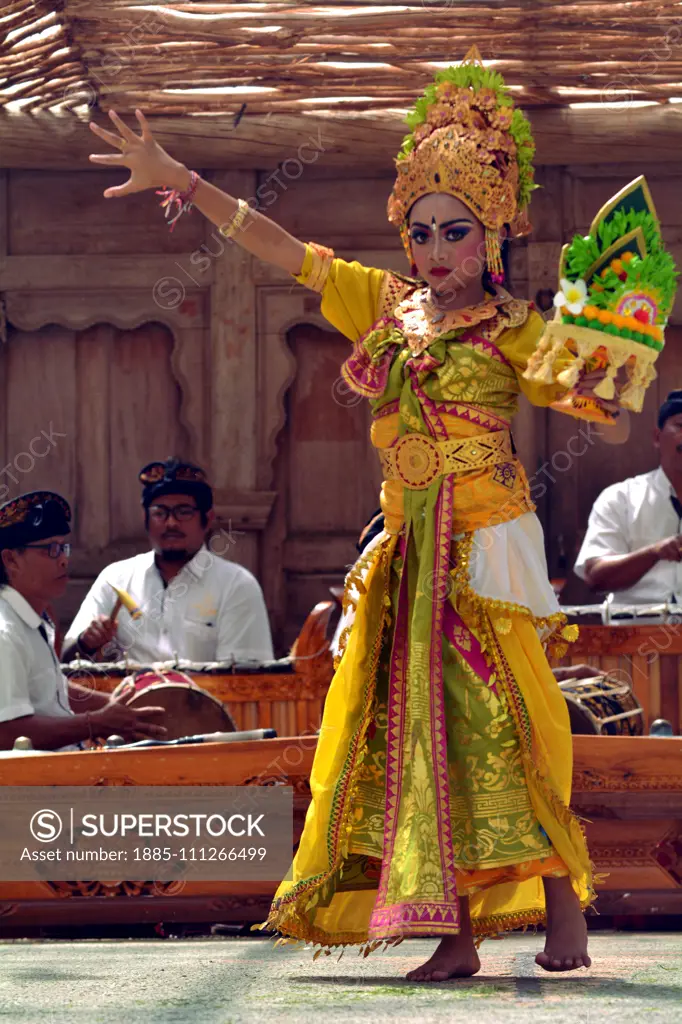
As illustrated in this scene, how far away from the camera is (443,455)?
4523 mm

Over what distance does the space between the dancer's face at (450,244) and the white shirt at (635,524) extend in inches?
137

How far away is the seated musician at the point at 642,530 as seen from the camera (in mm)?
7711

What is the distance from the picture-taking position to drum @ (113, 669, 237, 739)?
6.43m

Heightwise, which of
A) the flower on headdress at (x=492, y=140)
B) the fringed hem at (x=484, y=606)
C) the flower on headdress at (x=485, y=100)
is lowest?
the fringed hem at (x=484, y=606)

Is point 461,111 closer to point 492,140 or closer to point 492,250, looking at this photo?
point 492,140

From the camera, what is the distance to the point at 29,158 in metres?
8.75

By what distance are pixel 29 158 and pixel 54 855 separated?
13.6 ft

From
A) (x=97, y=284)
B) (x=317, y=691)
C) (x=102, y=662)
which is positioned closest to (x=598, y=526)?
(x=317, y=691)

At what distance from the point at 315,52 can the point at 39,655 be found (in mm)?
3120

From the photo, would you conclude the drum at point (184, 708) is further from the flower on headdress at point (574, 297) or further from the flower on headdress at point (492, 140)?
the flower on headdress at point (574, 297)

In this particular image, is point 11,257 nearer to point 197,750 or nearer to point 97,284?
point 97,284

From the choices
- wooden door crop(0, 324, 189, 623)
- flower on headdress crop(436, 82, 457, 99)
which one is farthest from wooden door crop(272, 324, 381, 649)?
flower on headdress crop(436, 82, 457, 99)

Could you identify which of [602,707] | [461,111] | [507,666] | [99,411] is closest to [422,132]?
[461,111]

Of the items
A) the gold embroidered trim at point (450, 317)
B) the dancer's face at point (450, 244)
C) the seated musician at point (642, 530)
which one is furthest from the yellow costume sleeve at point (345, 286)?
the seated musician at point (642, 530)
